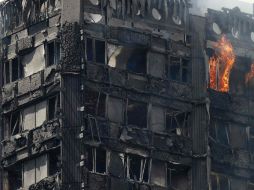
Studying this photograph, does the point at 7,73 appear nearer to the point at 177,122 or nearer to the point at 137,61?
the point at 137,61

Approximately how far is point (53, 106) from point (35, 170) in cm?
398

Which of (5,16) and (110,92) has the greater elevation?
(5,16)

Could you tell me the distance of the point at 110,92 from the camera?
3974 inches

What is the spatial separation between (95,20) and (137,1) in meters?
3.68

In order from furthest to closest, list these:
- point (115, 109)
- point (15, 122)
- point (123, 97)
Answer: point (15, 122), point (123, 97), point (115, 109)

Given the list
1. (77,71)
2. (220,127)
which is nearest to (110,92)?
(77,71)

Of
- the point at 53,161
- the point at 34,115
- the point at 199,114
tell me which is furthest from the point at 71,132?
the point at 199,114

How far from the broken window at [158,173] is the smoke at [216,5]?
36.9ft

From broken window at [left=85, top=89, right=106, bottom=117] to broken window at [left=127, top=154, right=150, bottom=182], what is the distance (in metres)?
3.20

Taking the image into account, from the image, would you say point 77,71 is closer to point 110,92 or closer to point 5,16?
point 110,92

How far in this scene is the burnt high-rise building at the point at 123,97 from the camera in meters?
99.8

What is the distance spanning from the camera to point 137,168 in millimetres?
101250

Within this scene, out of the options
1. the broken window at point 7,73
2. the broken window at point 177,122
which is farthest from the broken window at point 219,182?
the broken window at point 7,73

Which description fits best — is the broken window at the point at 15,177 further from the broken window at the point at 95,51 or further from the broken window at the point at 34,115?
the broken window at the point at 95,51
